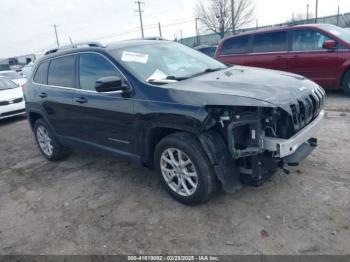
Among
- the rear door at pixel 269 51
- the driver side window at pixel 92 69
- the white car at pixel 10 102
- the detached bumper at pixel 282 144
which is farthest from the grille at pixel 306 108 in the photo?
the white car at pixel 10 102

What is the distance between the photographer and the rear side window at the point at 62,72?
452cm

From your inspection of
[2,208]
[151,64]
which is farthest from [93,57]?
[2,208]

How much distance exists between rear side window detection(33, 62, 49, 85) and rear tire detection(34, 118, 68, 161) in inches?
26.4

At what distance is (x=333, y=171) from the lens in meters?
3.91

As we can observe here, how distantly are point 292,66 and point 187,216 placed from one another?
605 centimetres

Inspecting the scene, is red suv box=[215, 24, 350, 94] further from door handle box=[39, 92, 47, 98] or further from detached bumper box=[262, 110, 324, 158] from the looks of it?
door handle box=[39, 92, 47, 98]

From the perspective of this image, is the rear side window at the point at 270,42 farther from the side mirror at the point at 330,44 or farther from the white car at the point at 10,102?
the white car at the point at 10,102

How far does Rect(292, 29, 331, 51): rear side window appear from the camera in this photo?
25.0 feet

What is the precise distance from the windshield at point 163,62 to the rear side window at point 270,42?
14.3 ft

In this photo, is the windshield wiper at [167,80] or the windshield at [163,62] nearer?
the windshield wiper at [167,80]

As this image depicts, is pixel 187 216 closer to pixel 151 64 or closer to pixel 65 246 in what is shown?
pixel 65 246

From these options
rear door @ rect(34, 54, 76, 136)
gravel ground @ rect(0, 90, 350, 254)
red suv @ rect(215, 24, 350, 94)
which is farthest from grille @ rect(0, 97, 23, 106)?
red suv @ rect(215, 24, 350, 94)

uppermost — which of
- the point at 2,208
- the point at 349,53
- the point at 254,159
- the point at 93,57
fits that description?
the point at 93,57

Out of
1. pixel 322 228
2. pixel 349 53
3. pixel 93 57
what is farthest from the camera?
pixel 349 53
